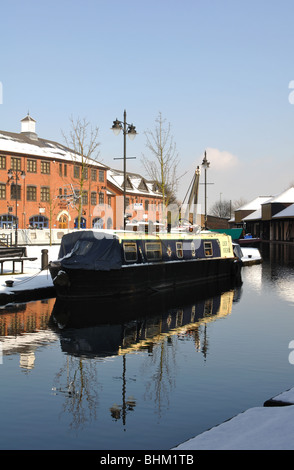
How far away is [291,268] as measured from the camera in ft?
104

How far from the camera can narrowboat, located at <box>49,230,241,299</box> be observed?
59.3ft

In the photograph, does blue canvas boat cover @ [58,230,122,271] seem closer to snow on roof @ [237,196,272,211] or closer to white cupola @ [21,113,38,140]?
white cupola @ [21,113,38,140]

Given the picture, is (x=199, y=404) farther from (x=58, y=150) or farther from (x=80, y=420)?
(x=58, y=150)

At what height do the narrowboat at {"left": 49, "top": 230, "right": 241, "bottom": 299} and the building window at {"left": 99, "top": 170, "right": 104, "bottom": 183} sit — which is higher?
the building window at {"left": 99, "top": 170, "right": 104, "bottom": 183}

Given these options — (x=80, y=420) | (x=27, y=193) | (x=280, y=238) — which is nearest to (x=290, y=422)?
(x=80, y=420)

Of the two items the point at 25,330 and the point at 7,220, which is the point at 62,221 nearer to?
the point at 7,220

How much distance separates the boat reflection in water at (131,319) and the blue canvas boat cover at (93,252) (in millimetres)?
1328

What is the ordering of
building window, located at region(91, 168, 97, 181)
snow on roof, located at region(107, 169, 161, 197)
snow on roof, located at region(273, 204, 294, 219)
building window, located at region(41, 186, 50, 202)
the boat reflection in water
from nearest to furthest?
the boat reflection in water, building window, located at region(41, 186, 50, 202), building window, located at region(91, 168, 97, 181), snow on roof, located at region(273, 204, 294, 219), snow on roof, located at region(107, 169, 161, 197)

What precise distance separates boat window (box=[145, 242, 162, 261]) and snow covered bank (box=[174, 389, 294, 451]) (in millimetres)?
13866

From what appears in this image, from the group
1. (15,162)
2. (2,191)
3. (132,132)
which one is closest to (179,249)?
(132,132)

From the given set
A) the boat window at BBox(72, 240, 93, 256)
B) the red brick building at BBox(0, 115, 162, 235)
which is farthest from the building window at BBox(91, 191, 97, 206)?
the boat window at BBox(72, 240, 93, 256)

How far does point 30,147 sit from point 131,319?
51.7 meters

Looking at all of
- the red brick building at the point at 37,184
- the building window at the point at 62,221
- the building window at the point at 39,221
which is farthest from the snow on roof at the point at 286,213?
the building window at the point at 39,221

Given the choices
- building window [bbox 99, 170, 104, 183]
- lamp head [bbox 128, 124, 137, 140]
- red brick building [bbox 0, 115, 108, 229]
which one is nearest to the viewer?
lamp head [bbox 128, 124, 137, 140]
